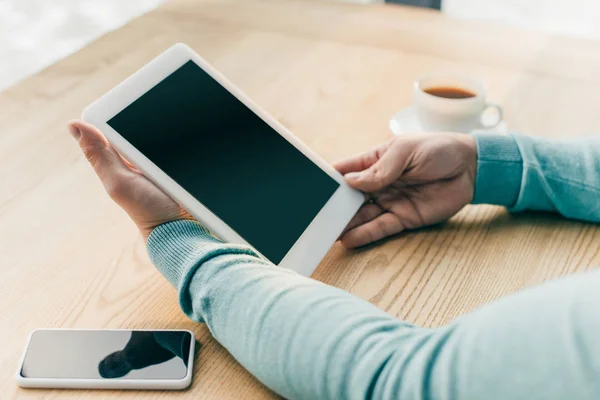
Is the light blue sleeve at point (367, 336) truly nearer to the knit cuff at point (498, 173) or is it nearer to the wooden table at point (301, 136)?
the wooden table at point (301, 136)

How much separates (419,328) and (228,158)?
0.29 m

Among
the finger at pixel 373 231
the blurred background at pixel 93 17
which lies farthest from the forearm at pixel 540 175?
the blurred background at pixel 93 17

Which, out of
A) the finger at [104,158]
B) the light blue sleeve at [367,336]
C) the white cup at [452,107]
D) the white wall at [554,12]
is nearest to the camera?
the light blue sleeve at [367,336]

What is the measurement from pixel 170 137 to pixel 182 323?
0.63 ft

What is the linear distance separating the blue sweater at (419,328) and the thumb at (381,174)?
0.10m

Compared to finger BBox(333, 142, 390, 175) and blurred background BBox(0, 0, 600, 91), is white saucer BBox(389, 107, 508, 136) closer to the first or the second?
finger BBox(333, 142, 390, 175)

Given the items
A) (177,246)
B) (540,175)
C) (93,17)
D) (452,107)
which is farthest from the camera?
(93,17)

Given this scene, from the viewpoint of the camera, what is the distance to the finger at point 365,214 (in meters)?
0.82

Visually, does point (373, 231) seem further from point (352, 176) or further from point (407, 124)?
point (407, 124)

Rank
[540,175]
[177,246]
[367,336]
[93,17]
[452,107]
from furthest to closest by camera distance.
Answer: [93,17] < [452,107] < [540,175] < [177,246] < [367,336]

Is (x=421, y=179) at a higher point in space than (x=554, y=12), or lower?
higher

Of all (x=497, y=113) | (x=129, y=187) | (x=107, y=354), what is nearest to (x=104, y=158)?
(x=129, y=187)

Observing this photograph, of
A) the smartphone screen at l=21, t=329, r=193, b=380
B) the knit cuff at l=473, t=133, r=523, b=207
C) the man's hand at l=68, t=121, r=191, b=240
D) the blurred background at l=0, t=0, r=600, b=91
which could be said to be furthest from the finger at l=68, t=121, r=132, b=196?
the blurred background at l=0, t=0, r=600, b=91

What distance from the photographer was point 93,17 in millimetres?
1987
